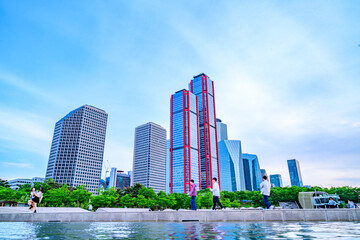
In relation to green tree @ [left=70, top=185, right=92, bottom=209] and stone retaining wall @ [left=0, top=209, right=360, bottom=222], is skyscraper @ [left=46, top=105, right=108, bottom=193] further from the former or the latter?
stone retaining wall @ [left=0, top=209, right=360, bottom=222]

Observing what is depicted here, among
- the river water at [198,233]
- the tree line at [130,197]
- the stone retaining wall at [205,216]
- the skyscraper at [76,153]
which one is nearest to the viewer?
the river water at [198,233]

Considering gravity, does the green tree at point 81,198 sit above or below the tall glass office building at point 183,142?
below

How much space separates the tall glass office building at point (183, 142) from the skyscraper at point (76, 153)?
235 ft

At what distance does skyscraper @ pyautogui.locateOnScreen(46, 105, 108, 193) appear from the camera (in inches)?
7018

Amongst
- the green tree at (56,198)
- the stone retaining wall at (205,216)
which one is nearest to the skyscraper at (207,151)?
the green tree at (56,198)

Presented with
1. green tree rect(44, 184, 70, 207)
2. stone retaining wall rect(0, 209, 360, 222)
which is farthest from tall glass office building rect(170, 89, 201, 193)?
stone retaining wall rect(0, 209, 360, 222)

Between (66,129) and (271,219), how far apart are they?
687 feet

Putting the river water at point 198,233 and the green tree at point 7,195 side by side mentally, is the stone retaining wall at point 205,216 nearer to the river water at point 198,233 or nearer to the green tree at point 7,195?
the river water at point 198,233

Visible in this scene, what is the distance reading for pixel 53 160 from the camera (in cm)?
18538

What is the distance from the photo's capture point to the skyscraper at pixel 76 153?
178m

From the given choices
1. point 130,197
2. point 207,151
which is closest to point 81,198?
point 130,197

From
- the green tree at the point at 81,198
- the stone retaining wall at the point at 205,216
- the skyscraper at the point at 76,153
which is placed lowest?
the stone retaining wall at the point at 205,216

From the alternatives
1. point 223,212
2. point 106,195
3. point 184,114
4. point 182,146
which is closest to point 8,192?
point 106,195

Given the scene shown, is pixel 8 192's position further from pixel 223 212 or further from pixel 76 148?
pixel 76 148
